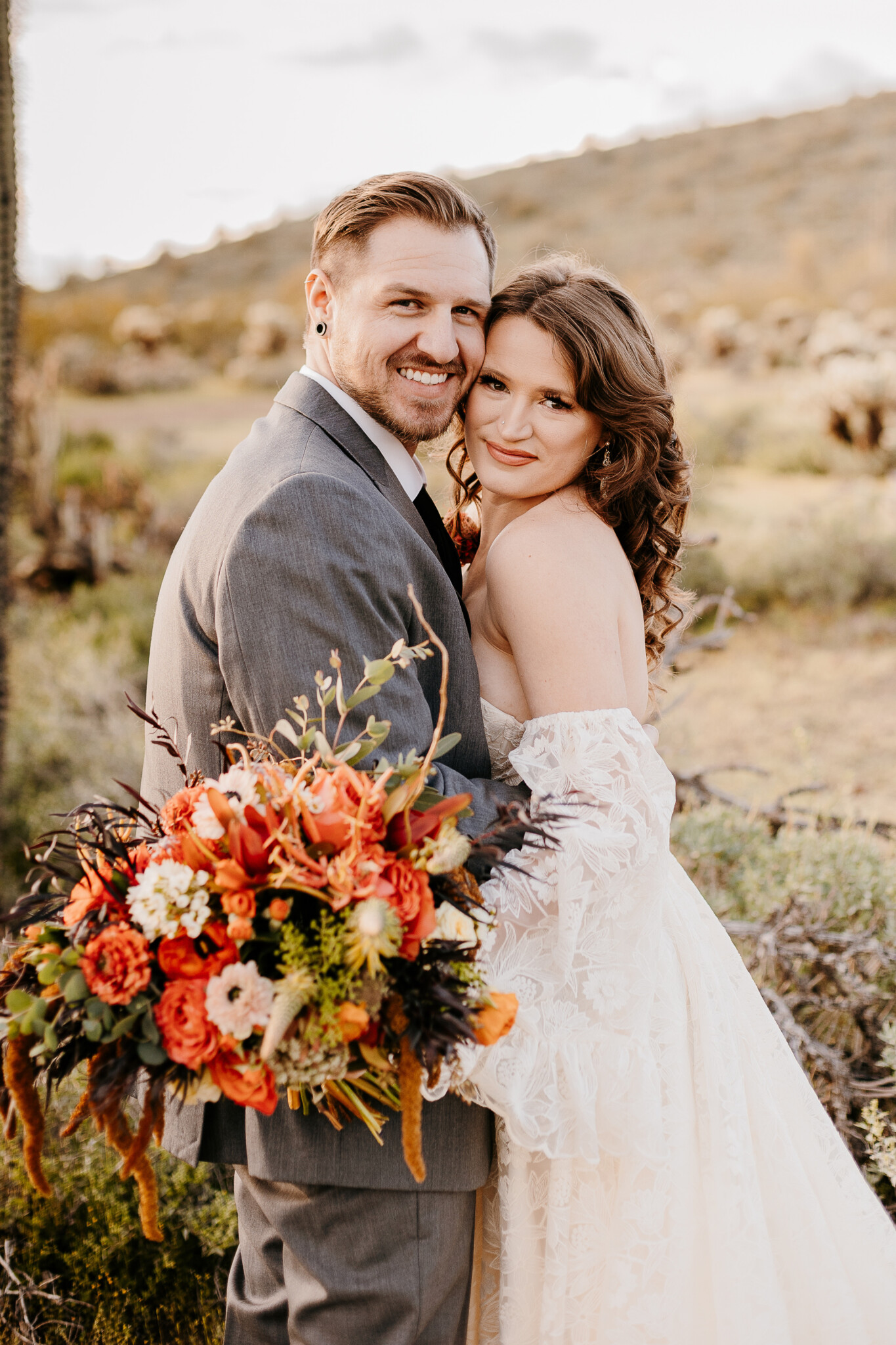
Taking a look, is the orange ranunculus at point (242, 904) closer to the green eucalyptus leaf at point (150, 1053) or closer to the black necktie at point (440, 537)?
the green eucalyptus leaf at point (150, 1053)

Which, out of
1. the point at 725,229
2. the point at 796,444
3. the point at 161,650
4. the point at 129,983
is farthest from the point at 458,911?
the point at 725,229

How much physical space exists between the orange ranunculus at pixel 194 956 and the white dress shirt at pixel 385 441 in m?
1.12

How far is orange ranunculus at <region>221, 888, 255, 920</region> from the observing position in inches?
52.2

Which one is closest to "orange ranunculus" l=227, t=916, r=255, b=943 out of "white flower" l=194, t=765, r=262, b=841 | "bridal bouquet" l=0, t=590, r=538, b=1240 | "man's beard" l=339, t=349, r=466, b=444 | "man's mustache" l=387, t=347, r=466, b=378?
"bridal bouquet" l=0, t=590, r=538, b=1240

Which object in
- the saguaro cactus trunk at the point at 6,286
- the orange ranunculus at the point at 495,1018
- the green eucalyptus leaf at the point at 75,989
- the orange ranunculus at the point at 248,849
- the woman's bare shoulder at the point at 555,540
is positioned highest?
the saguaro cactus trunk at the point at 6,286

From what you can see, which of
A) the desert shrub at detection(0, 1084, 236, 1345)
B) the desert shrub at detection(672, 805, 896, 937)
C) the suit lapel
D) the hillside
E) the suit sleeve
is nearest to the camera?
the suit sleeve

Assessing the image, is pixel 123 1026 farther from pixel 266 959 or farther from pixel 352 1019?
pixel 352 1019

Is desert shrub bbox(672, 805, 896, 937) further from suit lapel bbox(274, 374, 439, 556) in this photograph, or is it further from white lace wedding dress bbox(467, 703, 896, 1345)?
suit lapel bbox(274, 374, 439, 556)

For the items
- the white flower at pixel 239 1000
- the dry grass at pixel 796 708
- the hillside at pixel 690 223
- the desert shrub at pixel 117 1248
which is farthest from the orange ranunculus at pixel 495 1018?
the hillside at pixel 690 223

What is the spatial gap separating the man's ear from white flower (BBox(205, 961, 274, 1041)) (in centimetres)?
168

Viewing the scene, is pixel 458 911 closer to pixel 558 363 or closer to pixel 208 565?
pixel 208 565

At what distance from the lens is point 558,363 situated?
2.34 metres

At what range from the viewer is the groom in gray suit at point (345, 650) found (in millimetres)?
1724

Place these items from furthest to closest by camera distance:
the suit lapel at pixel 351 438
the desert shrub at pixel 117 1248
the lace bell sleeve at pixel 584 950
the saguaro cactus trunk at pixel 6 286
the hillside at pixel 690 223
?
the hillside at pixel 690 223 → the saguaro cactus trunk at pixel 6 286 → the desert shrub at pixel 117 1248 → the suit lapel at pixel 351 438 → the lace bell sleeve at pixel 584 950
